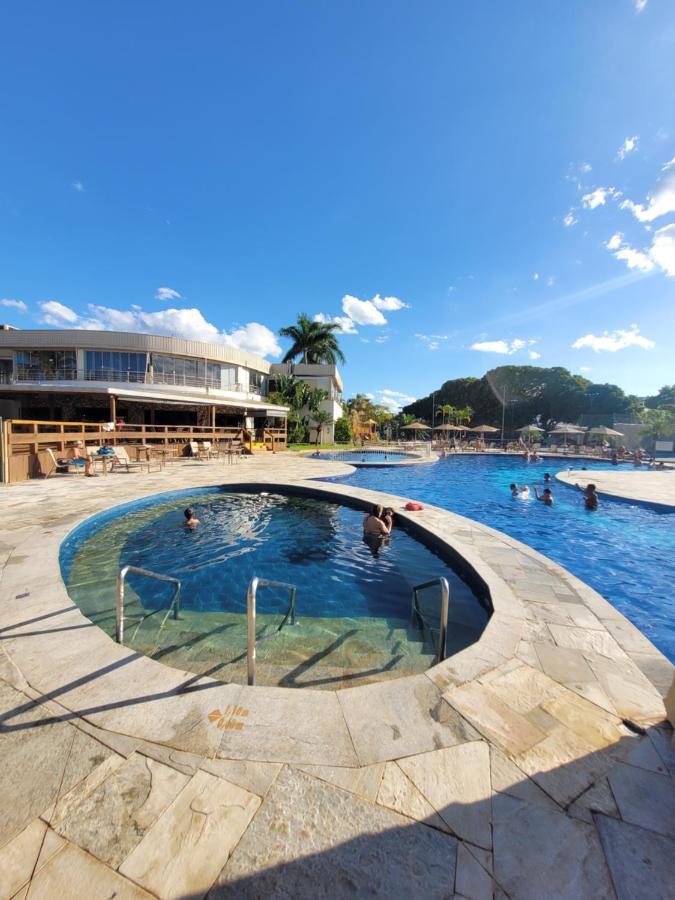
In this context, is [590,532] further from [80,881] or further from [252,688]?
[80,881]

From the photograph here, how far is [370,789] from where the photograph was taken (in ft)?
6.08

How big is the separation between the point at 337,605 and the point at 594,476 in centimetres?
1553

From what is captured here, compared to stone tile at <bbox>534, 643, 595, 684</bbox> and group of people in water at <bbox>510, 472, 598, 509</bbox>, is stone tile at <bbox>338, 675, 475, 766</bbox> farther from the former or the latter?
group of people in water at <bbox>510, 472, 598, 509</bbox>

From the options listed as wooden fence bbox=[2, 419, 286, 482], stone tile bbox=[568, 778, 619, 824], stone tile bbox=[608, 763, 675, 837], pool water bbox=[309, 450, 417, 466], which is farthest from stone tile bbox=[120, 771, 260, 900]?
pool water bbox=[309, 450, 417, 466]

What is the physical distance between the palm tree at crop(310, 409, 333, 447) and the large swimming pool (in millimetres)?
13476

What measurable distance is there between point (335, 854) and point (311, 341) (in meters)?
33.3

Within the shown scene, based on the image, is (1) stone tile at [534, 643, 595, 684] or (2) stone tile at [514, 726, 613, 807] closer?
(2) stone tile at [514, 726, 613, 807]

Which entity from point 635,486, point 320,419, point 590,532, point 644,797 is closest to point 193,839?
point 644,797

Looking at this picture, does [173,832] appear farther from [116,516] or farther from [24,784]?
[116,516]

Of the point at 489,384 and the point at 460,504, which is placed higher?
the point at 489,384

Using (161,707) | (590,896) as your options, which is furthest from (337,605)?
(590,896)

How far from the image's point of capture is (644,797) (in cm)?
184

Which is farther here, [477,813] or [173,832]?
[477,813]

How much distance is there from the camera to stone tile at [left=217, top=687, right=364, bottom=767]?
6.71 feet
